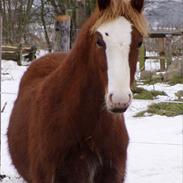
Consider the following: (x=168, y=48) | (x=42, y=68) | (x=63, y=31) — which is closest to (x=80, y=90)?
(x=42, y=68)

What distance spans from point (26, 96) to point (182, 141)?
131 inches

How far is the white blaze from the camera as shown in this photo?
257 cm

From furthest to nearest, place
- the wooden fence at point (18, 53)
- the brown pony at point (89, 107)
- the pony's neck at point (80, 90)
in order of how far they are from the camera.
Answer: the wooden fence at point (18, 53), the pony's neck at point (80, 90), the brown pony at point (89, 107)

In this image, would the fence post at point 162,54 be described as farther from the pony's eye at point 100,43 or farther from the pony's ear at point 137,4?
the pony's eye at point 100,43

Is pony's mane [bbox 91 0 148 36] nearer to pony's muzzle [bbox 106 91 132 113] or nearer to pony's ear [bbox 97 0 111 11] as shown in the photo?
pony's ear [bbox 97 0 111 11]

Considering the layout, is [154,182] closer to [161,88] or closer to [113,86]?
[113,86]

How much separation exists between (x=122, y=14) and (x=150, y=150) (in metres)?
3.78

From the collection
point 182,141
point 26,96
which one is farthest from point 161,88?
point 26,96

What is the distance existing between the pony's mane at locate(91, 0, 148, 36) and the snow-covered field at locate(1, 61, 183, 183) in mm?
2705

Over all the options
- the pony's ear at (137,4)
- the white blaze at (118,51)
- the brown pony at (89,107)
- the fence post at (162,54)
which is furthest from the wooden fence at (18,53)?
the white blaze at (118,51)

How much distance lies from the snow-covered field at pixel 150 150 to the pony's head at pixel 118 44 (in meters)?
2.69

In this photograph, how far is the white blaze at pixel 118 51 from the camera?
2.57m

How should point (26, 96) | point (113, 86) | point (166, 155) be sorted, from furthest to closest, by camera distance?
point (166, 155)
point (26, 96)
point (113, 86)

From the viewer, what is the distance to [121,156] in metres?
3.21
